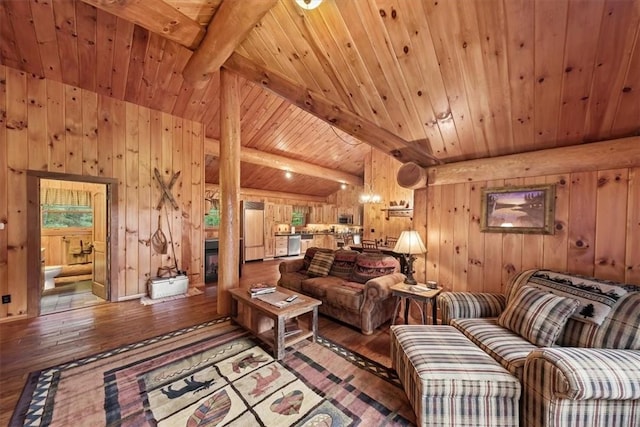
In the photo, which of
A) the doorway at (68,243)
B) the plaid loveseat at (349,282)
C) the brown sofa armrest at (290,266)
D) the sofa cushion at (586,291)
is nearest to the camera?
the sofa cushion at (586,291)

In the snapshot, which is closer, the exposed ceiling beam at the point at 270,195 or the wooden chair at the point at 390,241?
the wooden chair at the point at 390,241

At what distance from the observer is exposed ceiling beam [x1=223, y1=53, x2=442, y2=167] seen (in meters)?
2.71

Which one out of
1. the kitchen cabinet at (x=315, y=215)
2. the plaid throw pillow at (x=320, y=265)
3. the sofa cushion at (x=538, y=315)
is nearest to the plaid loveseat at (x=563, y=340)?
the sofa cushion at (x=538, y=315)

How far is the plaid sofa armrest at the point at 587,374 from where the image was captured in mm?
1180

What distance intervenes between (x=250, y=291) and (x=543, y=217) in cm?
307

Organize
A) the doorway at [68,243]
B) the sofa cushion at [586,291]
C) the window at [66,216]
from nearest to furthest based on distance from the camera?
the sofa cushion at [586,291] < the doorway at [68,243] < the window at [66,216]

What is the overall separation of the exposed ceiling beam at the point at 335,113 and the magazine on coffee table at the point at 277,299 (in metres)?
2.05

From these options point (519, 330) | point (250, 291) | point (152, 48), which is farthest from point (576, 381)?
point (152, 48)

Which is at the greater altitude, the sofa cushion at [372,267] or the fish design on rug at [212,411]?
the sofa cushion at [372,267]

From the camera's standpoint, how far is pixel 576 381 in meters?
1.18

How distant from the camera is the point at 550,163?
2.23m

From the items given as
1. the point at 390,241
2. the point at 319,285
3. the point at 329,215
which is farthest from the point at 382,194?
the point at 319,285

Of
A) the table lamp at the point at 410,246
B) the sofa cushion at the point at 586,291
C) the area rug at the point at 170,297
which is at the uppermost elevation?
the table lamp at the point at 410,246

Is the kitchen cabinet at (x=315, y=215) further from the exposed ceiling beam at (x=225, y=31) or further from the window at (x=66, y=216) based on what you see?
the exposed ceiling beam at (x=225, y=31)
